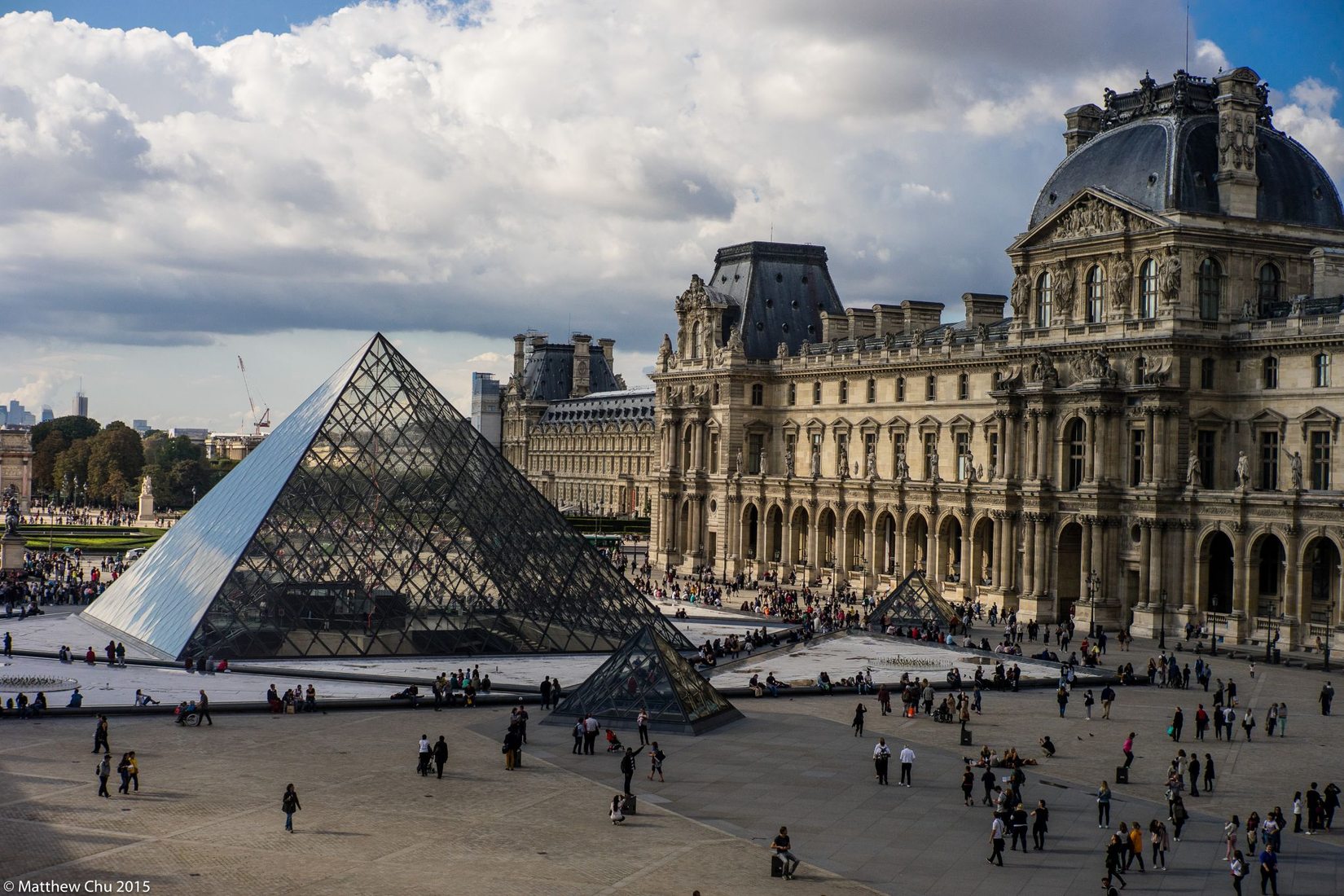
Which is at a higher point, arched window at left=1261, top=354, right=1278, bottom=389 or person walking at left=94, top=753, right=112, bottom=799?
arched window at left=1261, top=354, right=1278, bottom=389

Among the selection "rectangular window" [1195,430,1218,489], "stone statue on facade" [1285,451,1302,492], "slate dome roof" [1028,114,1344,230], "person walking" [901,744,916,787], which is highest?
"slate dome roof" [1028,114,1344,230]

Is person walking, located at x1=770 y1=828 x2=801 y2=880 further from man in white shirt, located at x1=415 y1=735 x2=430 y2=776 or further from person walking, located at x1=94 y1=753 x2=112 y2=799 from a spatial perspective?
person walking, located at x1=94 y1=753 x2=112 y2=799

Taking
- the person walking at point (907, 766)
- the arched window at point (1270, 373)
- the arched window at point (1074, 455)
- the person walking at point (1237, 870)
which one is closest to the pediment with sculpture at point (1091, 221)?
the arched window at point (1270, 373)

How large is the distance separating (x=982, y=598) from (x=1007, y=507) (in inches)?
169

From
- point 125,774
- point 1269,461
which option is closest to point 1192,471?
point 1269,461

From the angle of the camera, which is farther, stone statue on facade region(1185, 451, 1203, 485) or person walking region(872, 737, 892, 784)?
stone statue on facade region(1185, 451, 1203, 485)

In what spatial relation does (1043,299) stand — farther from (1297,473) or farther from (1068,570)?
(1297,473)

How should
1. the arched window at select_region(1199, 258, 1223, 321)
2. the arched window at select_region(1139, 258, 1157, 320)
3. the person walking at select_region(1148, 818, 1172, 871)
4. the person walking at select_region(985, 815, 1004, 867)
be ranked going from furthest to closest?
the arched window at select_region(1139, 258, 1157, 320) < the arched window at select_region(1199, 258, 1223, 321) < the person walking at select_region(1148, 818, 1172, 871) < the person walking at select_region(985, 815, 1004, 867)

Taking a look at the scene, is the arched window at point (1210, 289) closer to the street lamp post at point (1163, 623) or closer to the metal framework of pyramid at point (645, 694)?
the street lamp post at point (1163, 623)

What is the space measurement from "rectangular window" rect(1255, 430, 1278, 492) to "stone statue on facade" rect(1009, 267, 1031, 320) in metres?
10.9

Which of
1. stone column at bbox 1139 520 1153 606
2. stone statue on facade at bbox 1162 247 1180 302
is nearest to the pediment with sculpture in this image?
stone statue on facade at bbox 1162 247 1180 302

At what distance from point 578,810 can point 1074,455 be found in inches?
1462

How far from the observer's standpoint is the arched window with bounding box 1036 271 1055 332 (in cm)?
6012

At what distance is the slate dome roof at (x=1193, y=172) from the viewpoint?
55531mm
